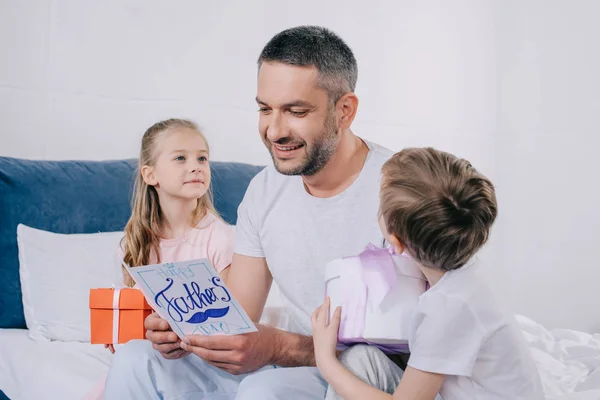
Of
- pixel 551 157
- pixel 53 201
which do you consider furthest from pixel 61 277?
pixel 551 157

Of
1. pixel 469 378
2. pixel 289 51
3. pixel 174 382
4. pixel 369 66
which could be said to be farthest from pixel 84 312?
pixel 369 66

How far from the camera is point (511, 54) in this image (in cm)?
401

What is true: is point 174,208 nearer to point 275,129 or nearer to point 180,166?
point 180,166

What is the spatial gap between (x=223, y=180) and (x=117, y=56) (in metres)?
0.66

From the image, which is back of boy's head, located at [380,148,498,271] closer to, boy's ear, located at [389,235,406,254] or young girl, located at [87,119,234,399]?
boy's ear, located at [389,235,406,254]

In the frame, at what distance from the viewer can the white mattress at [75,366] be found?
1.96m

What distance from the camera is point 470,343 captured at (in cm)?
142

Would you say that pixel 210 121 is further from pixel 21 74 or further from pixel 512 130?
pixel 512 130

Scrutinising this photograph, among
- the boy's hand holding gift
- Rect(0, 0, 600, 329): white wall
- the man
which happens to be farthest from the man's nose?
Rect(0, 0, 600, 329): white wall

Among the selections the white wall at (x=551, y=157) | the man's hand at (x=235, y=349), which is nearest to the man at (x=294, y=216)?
the man's hand at (x=235, y=349)

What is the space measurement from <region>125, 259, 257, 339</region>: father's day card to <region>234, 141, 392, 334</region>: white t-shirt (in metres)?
0.25

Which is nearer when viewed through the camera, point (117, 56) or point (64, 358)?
point (64, 358)

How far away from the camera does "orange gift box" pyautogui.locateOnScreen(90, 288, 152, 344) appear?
188 cm

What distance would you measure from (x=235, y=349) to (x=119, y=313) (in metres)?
0.37
